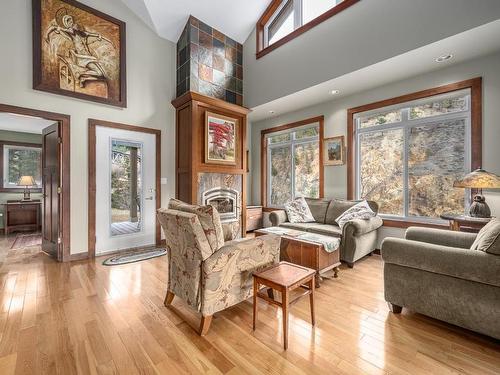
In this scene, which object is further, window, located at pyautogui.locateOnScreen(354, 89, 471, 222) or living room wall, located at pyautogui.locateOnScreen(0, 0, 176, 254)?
window, located at pyautogui.locateOnScreen(354, 89, 471, 222)

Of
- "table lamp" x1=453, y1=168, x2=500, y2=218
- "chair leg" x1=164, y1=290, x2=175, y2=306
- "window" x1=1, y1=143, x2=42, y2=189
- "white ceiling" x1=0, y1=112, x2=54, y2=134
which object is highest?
"white ceiling" x1=0, y1=112, x2=54, y2=134

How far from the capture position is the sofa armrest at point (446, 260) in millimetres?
1688

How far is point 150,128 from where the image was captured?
175 inches

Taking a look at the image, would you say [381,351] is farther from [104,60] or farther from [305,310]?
[104,60]

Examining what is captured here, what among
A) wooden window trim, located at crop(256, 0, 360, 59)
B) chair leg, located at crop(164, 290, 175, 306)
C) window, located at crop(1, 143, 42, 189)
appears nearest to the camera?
chair leg, located at crop(164, 290, 175, 306)

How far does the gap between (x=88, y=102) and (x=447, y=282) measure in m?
4.94

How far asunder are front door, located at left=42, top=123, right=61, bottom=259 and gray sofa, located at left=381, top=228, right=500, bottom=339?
14.6 ft

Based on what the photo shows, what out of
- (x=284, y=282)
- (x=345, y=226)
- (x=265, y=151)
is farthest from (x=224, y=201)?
(x=284, y=282)

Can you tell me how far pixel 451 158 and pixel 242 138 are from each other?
3.51m

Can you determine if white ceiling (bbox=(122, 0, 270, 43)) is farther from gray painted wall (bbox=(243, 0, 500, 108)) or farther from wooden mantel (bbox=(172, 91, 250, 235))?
wooden mantel (bbox=(172, 91, 250, 235))

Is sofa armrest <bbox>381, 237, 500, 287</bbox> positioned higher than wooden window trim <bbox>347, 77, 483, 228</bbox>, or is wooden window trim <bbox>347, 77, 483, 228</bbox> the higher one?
wooden window trim <bbox>347, 77, 483, 228</bbox>

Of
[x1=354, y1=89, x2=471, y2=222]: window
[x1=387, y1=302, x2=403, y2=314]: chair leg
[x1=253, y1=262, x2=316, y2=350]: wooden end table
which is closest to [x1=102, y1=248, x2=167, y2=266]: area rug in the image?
[x1=253, y1=262, x2=316, y2=350]: wooden end table

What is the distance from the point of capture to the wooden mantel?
427cm

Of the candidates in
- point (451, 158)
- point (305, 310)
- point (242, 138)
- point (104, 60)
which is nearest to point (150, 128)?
point (104, 60)
